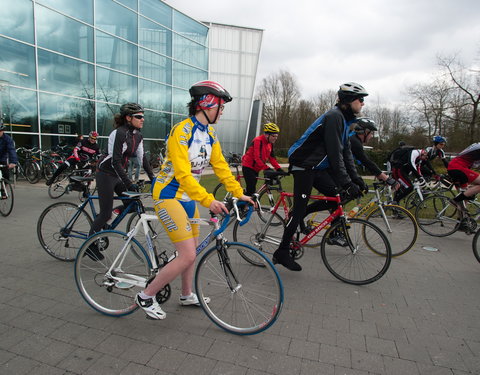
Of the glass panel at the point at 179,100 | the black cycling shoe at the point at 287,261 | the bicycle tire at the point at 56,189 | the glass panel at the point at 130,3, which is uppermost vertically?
the glass panel at the point at 130,3

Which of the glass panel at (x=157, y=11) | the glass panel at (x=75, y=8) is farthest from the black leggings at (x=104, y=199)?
the glass panel at (x=157, y=11)

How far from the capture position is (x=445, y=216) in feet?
19.2

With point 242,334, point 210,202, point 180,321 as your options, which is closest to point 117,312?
point 180,321

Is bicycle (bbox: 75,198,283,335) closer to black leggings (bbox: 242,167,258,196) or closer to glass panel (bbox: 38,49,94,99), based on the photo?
black leggings (bbox: 242,167,258,196)

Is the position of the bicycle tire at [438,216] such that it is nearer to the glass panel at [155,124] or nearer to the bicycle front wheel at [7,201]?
the bicycle front wheel at [7,201]

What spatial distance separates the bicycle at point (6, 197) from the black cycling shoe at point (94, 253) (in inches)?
192

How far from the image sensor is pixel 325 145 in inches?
145

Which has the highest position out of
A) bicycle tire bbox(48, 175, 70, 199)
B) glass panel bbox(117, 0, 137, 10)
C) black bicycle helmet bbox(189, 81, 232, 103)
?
glass panel bbox(117, 0, 137, 10)

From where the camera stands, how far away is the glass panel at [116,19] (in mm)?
15750

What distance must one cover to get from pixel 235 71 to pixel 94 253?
25344mm

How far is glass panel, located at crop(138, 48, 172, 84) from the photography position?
18469mm

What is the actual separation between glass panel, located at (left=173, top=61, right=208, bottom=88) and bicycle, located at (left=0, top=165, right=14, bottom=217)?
1556 centimetres

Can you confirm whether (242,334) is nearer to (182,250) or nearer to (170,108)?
(182,250)

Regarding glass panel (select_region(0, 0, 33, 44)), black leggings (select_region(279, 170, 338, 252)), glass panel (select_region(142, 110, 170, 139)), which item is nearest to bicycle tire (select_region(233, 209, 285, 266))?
black leggings (select_region(279, 170, 338, 252))
